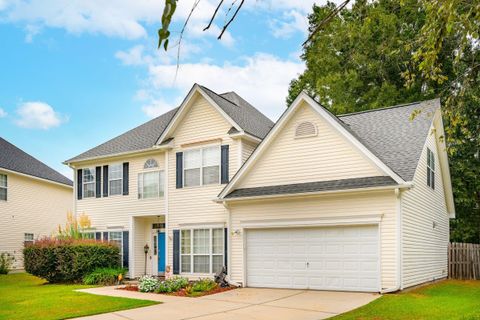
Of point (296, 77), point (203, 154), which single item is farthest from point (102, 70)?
point (296, 77)

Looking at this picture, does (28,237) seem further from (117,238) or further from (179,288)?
(179,288)

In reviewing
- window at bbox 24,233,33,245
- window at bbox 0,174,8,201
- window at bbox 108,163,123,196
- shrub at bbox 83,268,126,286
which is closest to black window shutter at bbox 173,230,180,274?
shrub at bbox 83,268,126,286

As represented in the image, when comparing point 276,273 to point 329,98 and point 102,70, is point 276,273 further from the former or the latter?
point 329,98

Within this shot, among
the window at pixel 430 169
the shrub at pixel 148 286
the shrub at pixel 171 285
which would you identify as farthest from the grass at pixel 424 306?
the shrub at pixel 148 286

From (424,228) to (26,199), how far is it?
21.6m

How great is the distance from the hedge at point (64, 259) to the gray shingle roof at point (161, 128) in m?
4.61

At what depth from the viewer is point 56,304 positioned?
1317cm

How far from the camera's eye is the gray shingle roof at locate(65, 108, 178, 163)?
878 inches

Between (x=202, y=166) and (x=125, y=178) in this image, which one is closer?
(x=202, y=166)

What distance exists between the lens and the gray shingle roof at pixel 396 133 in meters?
15.6

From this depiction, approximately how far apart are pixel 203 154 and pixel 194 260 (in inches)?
165

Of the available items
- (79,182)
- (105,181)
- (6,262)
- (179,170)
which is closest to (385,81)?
(179,170)

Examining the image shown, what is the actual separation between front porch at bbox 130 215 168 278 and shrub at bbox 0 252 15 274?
27.3 feet

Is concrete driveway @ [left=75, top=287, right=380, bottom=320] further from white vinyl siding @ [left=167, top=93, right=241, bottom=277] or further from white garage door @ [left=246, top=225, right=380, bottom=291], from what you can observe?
white vinyl siding @ [left=167, top=93, right=241, bottom=277]
